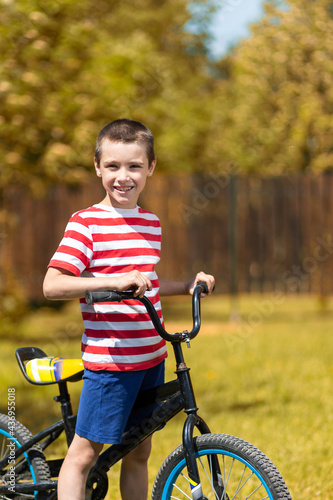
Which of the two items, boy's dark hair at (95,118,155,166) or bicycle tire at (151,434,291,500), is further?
boy's dark hair at (95,118,155,166)

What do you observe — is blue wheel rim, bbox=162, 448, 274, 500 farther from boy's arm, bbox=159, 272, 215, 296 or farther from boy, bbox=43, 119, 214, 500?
boy's arm, bbox=159, 272, 215, 296

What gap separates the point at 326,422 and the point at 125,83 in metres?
8.16

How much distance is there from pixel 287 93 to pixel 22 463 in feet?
48.3

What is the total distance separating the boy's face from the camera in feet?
8.60

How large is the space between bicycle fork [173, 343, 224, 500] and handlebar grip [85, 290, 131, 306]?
335 millimetres

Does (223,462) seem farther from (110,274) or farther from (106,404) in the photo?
(110,274)

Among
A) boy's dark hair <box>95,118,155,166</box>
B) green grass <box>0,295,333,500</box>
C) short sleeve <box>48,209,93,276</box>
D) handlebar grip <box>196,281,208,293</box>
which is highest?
boy's dark hair <box>95,118,155,166</box>

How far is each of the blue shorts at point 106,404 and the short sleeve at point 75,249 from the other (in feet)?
1.35

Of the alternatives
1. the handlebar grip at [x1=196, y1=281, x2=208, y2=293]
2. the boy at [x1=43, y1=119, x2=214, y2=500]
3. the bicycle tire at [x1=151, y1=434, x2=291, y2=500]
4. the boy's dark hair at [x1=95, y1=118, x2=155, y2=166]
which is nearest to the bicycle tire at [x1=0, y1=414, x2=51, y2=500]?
the boy at [x1=43, y1=119, x2=214, y2=500]

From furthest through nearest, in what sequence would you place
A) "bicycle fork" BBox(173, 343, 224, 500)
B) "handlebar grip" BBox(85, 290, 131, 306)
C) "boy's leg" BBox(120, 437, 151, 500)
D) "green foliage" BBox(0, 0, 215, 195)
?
"green foliage" BBox(0, 0, 215, 195) < "boy's leg" BBox(120, 437, 151, 500) < "bicycle fork" BBox(173, 343, 224, 500) < "handlebar grip" BBox(85, 290, 131, 306)

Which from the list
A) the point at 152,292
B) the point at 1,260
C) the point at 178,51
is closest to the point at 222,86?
the point at 178,51

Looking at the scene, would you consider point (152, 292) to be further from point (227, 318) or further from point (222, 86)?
point (222, 86)

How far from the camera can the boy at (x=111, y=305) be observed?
8.44ft

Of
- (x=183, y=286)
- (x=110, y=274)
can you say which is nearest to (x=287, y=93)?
(x=183, y=286)
